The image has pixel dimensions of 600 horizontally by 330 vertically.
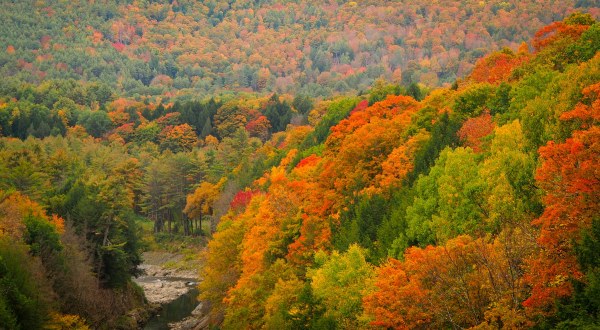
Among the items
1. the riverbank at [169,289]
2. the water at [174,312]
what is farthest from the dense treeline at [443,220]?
the riverbank at [169,289]

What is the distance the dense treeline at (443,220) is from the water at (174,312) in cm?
972

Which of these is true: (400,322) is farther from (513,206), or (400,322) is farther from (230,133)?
(230,133)

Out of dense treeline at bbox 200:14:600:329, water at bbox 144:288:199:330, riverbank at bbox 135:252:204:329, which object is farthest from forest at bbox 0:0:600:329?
riverbank at bbox 135:252:204:329

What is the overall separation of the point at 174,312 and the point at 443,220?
44298 millimetres

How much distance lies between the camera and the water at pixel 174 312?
2901 inches

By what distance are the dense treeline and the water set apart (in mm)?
9724

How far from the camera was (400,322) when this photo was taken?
34.9 meters

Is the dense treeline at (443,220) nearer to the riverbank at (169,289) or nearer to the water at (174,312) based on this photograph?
the water at (174,312)

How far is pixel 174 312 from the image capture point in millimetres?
79375

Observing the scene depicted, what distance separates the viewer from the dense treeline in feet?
102

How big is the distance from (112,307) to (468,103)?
42729mm

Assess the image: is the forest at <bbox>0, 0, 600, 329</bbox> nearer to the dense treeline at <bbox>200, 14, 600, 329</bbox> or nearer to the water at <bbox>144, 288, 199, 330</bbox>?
the dense treeline at <bbox>200, 14, 600, 329</bbox>

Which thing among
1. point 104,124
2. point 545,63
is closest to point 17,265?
point 545,63

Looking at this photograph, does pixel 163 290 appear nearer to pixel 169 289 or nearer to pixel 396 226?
pixel 169 289
